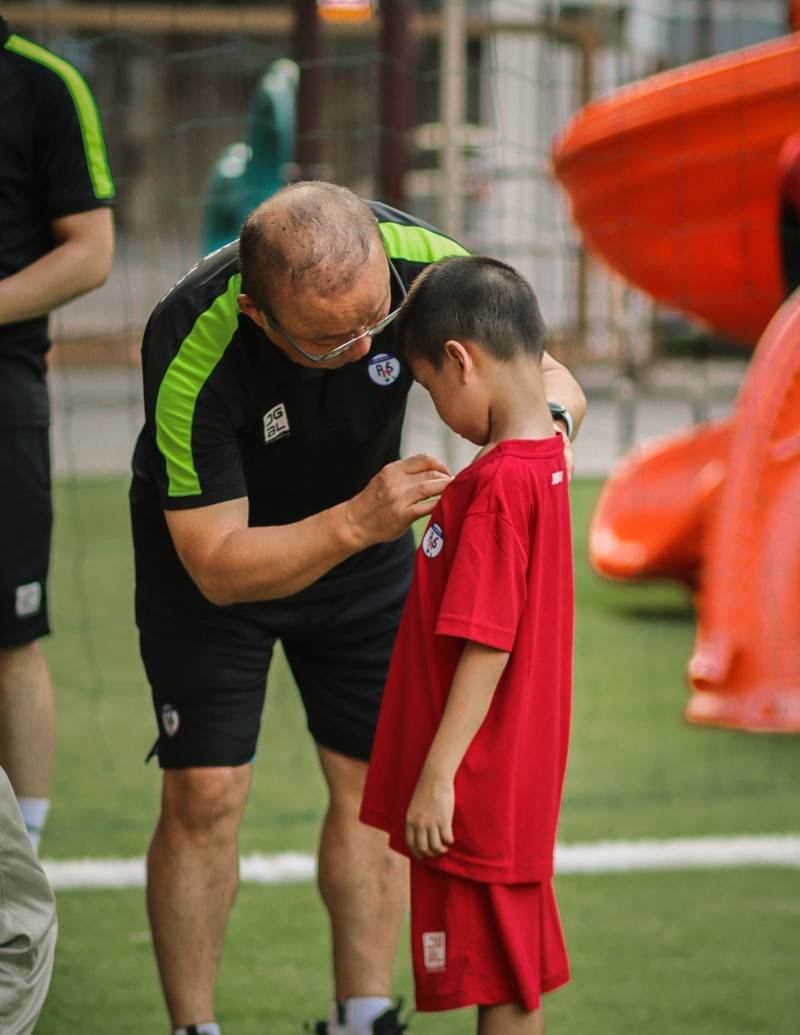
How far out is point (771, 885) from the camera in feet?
9.52

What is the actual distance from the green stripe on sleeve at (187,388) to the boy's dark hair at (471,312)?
10.8 inches

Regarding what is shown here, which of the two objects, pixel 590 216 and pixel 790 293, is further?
pixel 590 216

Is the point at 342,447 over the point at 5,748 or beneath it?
over

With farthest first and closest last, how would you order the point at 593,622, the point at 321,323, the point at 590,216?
the point at 590,216 < the point at 593,622 < the point at 321,323

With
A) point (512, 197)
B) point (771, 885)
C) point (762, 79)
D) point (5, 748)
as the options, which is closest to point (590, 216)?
point (762, 79)

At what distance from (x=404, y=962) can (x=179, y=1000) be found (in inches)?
26.8

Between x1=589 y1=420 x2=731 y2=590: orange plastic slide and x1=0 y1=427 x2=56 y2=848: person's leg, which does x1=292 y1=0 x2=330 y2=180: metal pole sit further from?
x1=0 y1=427 x2=56 y2=848: person's leg

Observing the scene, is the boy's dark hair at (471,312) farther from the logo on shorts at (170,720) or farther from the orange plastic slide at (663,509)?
the orange plastic slide at (663,509)

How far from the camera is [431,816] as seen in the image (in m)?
1.71

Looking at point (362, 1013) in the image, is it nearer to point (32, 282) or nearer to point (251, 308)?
point (251, 308)

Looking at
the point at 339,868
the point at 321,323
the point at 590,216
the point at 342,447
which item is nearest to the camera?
the point at 321,323

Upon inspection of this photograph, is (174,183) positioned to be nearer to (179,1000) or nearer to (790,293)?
(790,293)

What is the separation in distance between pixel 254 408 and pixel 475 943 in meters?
0.79

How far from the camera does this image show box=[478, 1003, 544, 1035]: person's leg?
1800 millimetres
